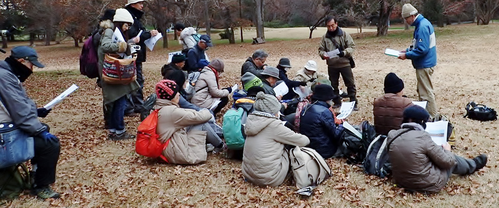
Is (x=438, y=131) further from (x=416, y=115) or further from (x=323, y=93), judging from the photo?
(x=323, y=93)

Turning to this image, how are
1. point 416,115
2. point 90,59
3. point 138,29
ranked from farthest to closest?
point 138,29, point 90,59, point 416,115

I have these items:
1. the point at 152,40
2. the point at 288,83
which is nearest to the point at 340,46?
the point at 288,83

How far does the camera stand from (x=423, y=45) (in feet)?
20.6

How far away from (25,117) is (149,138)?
4.83ft

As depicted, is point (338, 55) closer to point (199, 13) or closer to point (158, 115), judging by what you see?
point (158, 115)

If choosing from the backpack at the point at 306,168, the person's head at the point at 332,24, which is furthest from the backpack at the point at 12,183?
the person's head at the point at 332,24

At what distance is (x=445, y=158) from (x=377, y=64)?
38.6 ft

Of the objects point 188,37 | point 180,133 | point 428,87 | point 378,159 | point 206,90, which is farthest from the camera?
point 188,37

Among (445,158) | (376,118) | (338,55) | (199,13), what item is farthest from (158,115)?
(199,13)

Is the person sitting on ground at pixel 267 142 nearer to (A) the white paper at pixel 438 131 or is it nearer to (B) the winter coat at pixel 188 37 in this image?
(A) the white paper at pixel 438 131

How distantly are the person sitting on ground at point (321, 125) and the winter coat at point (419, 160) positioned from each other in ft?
3.21

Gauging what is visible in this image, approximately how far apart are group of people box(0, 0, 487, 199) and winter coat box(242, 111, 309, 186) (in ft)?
0.03

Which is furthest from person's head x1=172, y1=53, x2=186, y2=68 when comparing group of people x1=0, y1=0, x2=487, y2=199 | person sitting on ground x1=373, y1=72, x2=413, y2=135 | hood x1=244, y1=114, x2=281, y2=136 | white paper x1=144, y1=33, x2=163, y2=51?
person sitting on ground x1=373, y1=72, x2=413, y2=135

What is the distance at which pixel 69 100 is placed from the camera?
10.0 m
